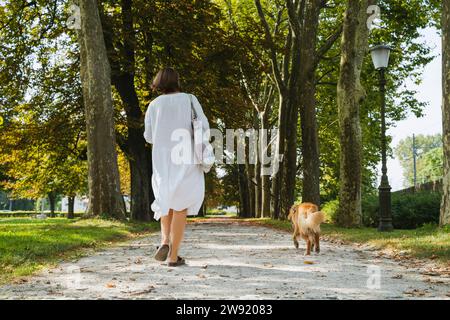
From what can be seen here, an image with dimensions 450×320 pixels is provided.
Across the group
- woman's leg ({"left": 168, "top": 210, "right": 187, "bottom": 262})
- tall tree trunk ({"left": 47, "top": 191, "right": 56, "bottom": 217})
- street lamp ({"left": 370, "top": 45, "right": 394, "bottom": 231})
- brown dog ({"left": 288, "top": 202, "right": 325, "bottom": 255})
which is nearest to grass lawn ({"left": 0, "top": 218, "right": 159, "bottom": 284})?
woman's leg ({"left": 168, "top": 210, "right": 187, "bottom": 262})

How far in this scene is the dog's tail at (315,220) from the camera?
7707mm

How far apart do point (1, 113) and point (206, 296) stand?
20.9m

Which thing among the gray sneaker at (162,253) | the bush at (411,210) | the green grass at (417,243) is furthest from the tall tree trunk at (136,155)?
the gray sneaker at (162,253)

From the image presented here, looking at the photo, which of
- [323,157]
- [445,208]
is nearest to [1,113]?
[445,208]

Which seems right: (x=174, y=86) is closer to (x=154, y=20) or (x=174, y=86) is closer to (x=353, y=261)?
(x=353, y=261)

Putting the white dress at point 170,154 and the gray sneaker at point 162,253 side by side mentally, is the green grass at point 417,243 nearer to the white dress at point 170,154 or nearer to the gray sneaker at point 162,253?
the white dress at point 170,154

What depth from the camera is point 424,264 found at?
7.34 metres

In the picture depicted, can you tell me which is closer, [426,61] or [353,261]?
[353,261]

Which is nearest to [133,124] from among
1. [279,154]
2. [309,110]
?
[279,154]

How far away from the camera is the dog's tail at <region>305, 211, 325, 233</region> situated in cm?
771

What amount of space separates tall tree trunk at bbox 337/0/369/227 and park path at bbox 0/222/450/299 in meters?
6.37

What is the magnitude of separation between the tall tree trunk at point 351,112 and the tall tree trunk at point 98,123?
620cm

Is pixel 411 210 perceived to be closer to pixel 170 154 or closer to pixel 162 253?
pixel 162 253

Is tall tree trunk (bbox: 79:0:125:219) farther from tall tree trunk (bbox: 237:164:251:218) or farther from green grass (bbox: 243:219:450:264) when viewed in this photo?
tall tree trunk (bbox: 237:164:251:218)
